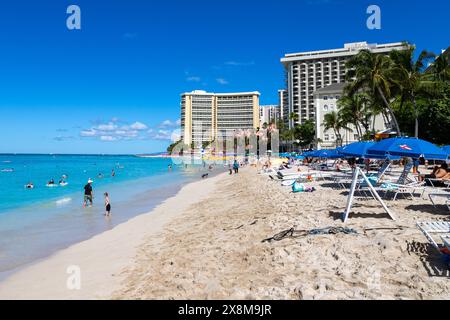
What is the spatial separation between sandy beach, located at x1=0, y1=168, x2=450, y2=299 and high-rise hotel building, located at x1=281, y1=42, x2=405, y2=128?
110126 mm

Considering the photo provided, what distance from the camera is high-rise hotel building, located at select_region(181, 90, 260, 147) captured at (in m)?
172

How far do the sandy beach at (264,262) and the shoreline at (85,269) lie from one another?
0.08 feet

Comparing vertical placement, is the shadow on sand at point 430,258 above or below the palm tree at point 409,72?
below

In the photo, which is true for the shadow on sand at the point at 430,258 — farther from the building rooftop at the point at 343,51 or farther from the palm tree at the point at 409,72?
the building rooftop at the point at 343,51

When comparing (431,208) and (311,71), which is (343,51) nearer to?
(311,71)

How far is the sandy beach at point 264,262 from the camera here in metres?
4.55

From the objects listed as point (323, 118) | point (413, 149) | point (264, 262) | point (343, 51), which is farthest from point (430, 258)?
point (343, 51)

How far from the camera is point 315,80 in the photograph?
Answer: 116500 millimetres

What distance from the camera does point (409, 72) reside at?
31.2m

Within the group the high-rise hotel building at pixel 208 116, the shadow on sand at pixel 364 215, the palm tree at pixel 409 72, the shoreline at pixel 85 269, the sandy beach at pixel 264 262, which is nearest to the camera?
the sandy beach at pixel 264 262

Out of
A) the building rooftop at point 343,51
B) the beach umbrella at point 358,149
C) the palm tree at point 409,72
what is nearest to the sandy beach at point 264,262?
the beach umbrella at point 358,149

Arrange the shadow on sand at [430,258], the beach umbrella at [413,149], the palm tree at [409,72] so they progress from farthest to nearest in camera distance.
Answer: the palm tree at [409,72] < the beach umbrella at [413,149] < the shadow on sand at [430,258]

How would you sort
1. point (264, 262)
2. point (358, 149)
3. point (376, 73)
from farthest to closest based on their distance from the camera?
point (376, 73), point (358, 149), point (264, 262)

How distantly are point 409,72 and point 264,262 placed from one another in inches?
1263
